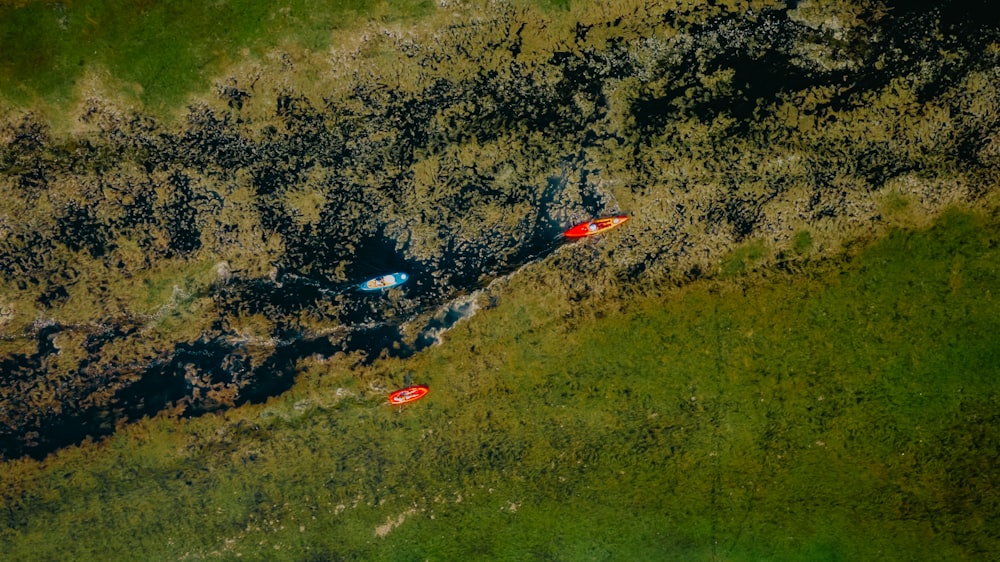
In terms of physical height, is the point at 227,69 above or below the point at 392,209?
above

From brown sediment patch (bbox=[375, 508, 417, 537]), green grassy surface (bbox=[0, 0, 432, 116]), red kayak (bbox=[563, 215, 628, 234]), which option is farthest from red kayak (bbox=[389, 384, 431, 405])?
green grassy surface (bbox=[0, 0, 432, 116])

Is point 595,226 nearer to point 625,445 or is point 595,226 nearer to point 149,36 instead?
point 625,445

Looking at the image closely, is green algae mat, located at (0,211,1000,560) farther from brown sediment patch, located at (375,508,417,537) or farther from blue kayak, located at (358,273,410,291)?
blue kayak, located at (358,273,410,291)

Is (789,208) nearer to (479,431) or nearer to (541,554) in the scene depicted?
(479,431)

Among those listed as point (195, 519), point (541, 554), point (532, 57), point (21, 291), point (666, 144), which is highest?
point (532, 57)

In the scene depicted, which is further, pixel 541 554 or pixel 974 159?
pixel 541 554

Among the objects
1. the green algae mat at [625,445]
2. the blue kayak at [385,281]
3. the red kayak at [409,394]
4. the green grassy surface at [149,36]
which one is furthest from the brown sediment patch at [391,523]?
the green grassy surface at [149,36]

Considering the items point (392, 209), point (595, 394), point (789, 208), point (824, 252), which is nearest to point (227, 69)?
point (392, 209)
